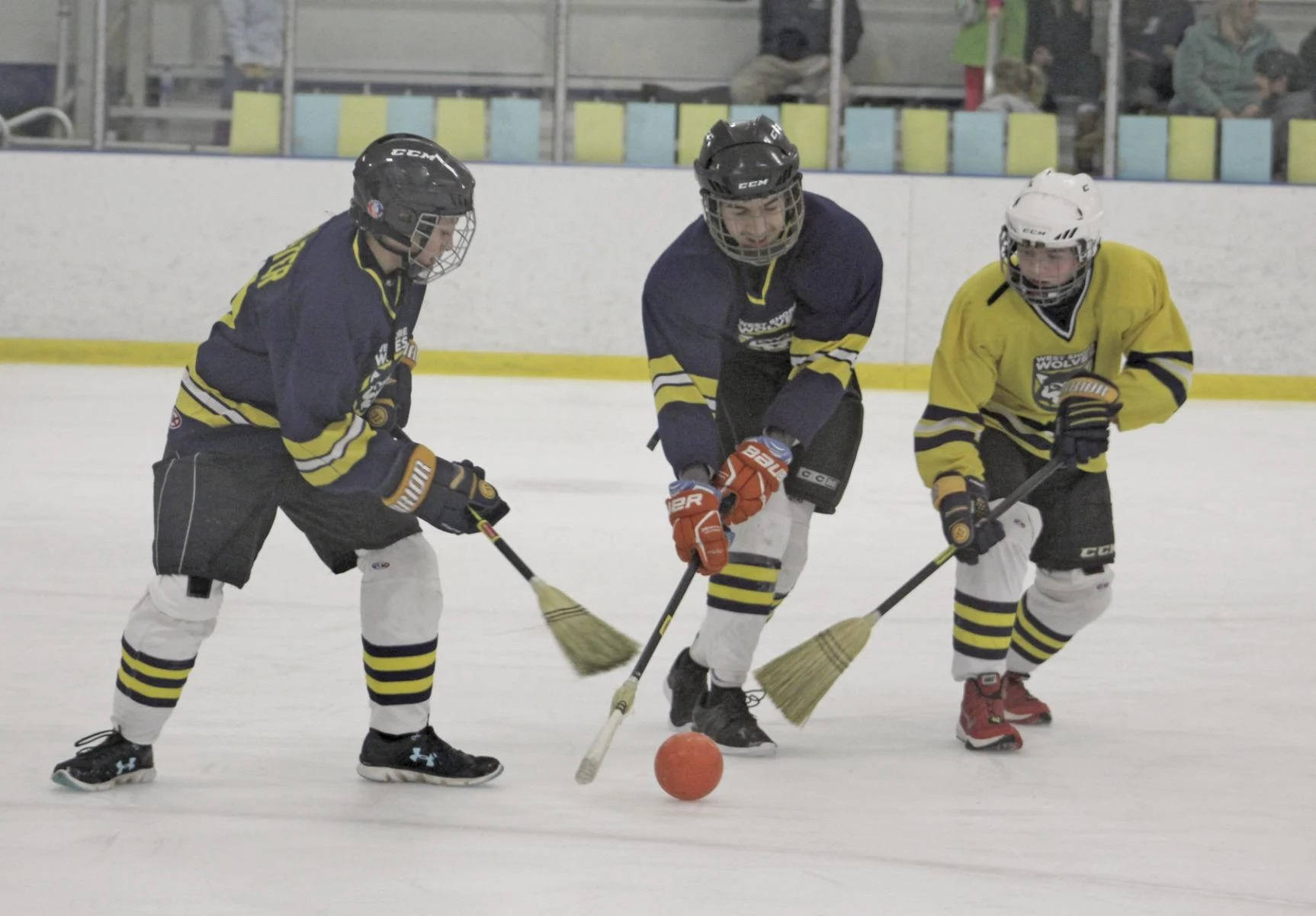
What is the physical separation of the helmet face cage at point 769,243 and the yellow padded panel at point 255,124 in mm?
6812

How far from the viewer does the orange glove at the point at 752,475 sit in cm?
309

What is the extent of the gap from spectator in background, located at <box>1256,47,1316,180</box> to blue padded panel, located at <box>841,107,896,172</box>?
Result: 2005mm

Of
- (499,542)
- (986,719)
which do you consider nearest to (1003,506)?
(986,719)

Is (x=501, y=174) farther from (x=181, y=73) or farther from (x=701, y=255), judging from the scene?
(x=701, y=255)

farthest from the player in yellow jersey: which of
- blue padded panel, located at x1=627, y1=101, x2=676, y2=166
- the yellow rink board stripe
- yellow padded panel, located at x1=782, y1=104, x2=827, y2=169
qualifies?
blue padded panel, located at x1=627, y1=101, x2=676, y2=166

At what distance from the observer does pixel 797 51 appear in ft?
31.8

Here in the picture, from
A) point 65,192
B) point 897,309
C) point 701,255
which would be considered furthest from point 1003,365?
point 65,192

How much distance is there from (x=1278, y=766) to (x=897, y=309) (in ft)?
20.5

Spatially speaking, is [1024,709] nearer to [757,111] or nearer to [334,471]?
[334,471]

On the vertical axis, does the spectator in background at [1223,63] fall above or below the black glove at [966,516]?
above

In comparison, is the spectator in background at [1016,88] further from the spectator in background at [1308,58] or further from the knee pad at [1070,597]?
the knee pad at [1070,597]

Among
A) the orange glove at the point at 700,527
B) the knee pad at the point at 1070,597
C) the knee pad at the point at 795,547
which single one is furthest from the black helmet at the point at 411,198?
the knee pad at the point at 1070,597

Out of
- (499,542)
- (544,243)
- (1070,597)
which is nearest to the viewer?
(499,542)

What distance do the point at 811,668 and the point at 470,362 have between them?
6.28 meters
